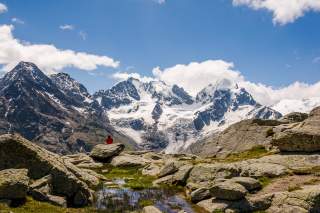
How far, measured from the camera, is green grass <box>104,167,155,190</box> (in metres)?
53.7

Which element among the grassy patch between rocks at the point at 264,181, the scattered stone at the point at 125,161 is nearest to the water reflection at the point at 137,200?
the grassy patch between rocks at the point at 264,181

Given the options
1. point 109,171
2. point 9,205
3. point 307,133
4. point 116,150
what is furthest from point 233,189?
point 116,150

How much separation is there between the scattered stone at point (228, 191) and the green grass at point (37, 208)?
35.0ft

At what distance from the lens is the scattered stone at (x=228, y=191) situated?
37.2 m

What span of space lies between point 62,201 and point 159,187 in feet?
60.3

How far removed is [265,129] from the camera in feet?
306

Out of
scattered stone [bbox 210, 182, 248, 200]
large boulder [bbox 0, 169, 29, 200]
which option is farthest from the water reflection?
large boulder [bbox 0, 169, 29, 200]

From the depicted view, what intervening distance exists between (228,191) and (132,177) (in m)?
29.8

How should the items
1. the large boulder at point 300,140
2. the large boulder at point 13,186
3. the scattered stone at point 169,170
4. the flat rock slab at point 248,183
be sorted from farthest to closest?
the scattered stone at point 169,170 → the large boulder at point 300,140 → the flat rock slab at point 248,183 → the large boulder at point 13,186

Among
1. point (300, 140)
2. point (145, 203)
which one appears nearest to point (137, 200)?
point (145, 203)

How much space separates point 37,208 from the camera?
32.8 m

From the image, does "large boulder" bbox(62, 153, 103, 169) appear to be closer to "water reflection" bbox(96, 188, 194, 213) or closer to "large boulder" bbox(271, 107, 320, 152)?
"water reflection" bbox(96, 188, 194, 213)

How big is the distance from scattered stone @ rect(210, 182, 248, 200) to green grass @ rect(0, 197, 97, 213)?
10671 mm

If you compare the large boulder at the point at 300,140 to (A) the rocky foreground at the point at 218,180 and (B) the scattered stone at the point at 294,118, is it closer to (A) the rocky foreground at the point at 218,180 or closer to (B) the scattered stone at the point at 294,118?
(A) the rocky foreground at the point at 218,180
